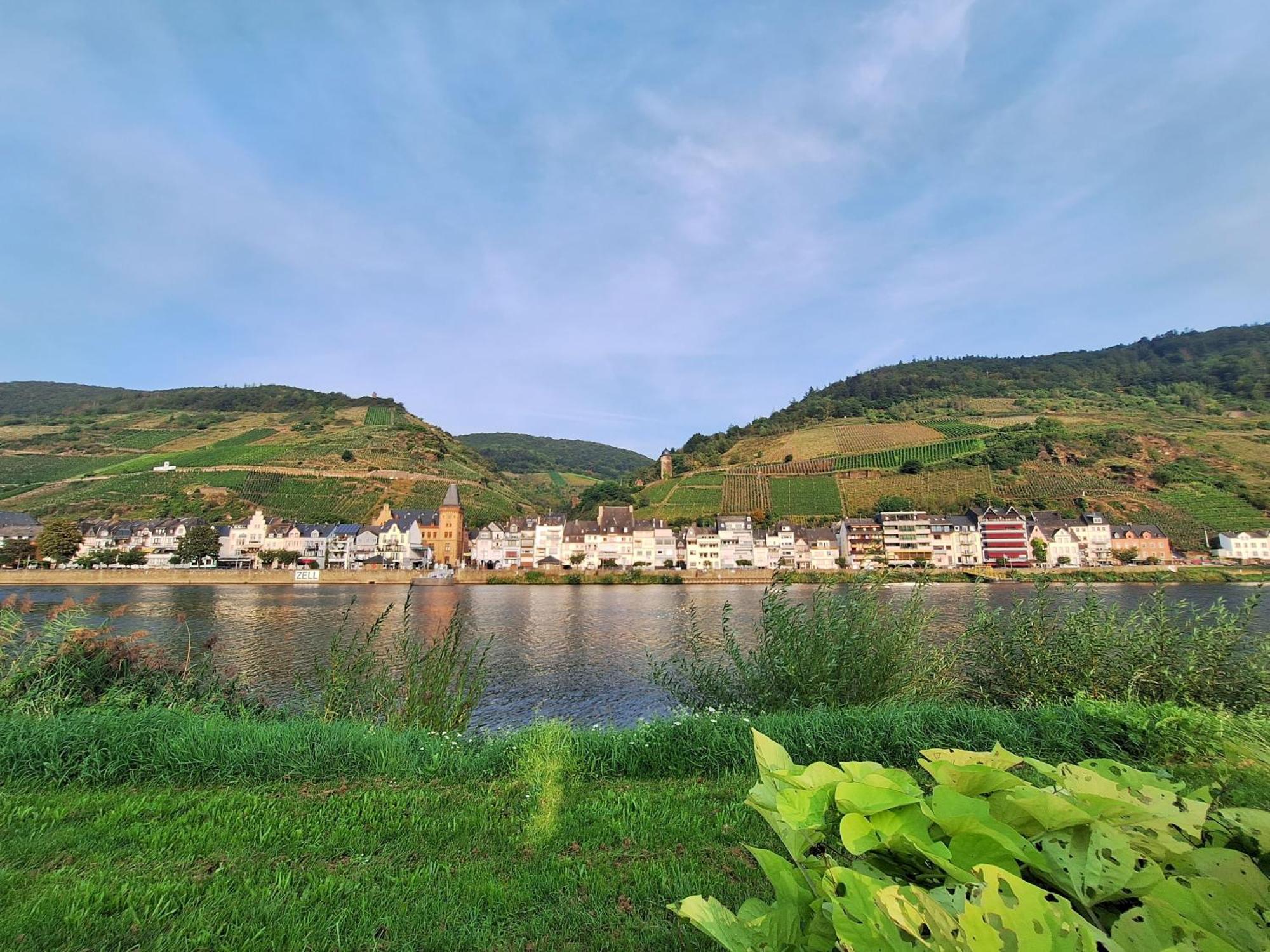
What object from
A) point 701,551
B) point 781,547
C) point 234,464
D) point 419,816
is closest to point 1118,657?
point 419,816

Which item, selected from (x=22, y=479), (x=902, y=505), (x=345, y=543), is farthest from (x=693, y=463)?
(x=22, y=479)

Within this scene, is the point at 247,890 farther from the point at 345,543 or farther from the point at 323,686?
the point at 345,543

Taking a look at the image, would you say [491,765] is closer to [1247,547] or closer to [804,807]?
[804,807]

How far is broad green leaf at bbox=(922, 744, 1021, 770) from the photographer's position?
5.62 ft

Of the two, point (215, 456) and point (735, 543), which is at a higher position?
point (215, 456)

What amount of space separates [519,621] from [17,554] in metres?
87.5

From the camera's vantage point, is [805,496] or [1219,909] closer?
[1219,909]

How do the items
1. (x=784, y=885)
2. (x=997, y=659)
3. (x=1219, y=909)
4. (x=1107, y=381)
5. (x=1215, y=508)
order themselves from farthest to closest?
(x=1107, y=381)
(x=1215, y=508)
(x=997, y=659)
(x=784, y=885)
(x=1219, y=909)

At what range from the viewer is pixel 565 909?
3711 millimetres

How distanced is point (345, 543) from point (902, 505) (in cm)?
9467

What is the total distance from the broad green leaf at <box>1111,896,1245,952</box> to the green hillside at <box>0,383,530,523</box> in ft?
406

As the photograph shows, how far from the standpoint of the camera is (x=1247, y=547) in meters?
82.6

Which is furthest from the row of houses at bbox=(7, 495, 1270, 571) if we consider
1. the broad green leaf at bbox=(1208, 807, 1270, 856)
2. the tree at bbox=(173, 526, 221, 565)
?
the broad green leaf at bbox=(1208, 807, 1270, 856)

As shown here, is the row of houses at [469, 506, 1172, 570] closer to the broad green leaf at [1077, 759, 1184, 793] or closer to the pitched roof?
the pitched roof
